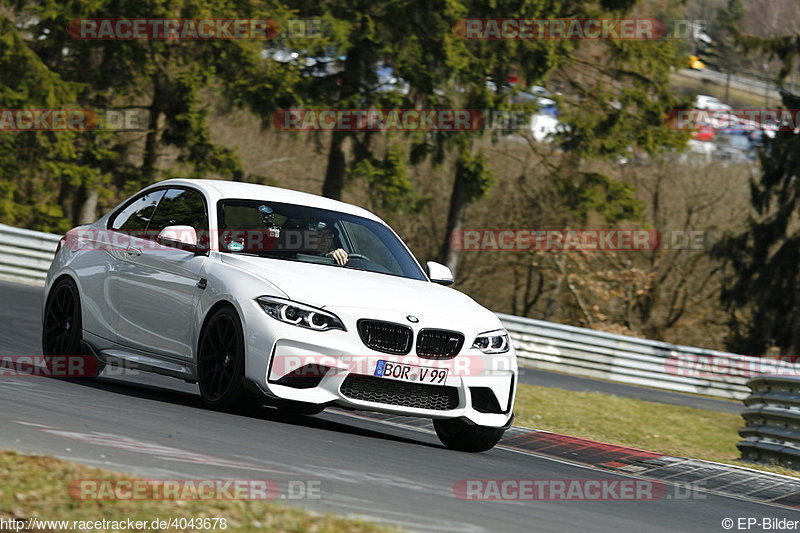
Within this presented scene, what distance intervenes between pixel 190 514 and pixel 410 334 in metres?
3.41

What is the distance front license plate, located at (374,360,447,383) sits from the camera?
8.17 meters

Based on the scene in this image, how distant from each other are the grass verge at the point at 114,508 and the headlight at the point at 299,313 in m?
2.54

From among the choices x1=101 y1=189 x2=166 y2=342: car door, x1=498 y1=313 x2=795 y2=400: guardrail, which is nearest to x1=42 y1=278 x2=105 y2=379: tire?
x1=101 y1=189 x2=166 y2=342: car door

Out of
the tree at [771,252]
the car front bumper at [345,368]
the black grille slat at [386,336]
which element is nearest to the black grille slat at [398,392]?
the car front bumper at [345,368]

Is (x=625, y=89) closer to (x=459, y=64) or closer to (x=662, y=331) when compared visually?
(x=459, y=64)

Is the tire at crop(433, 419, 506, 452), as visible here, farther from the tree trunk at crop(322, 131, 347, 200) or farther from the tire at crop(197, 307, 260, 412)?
the tree trunk at crop(322, 131, 347, 200)

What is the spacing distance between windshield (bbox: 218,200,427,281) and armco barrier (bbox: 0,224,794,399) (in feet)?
46.1

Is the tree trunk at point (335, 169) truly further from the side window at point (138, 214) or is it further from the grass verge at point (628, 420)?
the side window at point (138, 214)

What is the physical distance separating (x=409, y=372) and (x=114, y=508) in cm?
351

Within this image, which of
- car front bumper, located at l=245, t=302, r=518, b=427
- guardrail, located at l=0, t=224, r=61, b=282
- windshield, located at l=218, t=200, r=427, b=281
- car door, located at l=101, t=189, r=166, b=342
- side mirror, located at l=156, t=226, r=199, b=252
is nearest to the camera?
car front bumper, located at l=245, t=302, r=518, b=427

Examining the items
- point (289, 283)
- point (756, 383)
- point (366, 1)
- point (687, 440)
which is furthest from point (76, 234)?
point (366, 1)

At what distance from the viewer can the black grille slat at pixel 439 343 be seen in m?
8.30

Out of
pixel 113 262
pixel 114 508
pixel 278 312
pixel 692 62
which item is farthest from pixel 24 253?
pixel 692 62

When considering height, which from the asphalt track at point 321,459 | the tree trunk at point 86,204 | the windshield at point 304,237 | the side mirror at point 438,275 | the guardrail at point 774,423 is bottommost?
the tree trunk at point 86,204
